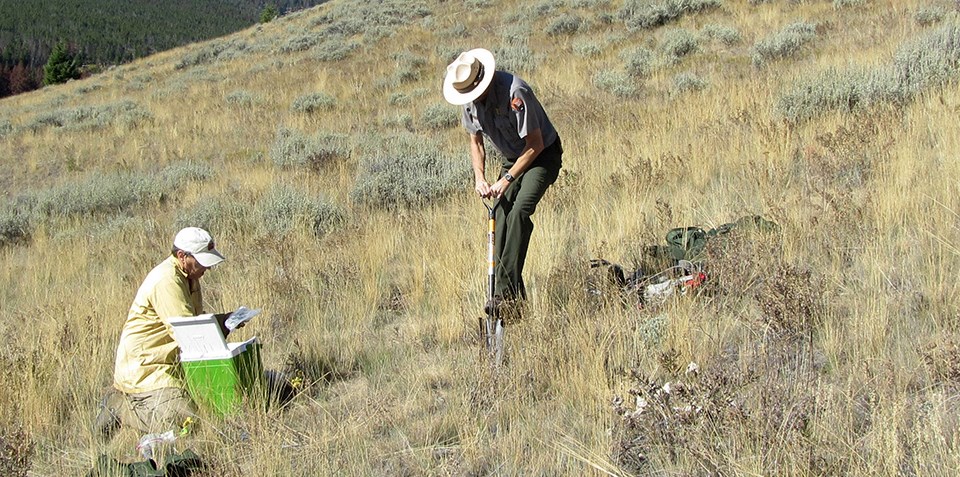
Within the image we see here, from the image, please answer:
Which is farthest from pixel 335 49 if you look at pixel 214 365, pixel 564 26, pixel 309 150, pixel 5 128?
pixel 214 365

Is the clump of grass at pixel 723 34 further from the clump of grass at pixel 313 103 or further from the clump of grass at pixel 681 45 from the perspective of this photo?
the clump of grass at pixel 313 103

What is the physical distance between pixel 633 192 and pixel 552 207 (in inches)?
29.6

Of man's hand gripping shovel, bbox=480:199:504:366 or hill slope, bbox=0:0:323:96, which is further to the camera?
hill slope, bbox=0:0:323:96

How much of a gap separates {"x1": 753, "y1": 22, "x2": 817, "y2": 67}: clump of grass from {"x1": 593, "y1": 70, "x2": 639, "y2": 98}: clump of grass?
1.89m

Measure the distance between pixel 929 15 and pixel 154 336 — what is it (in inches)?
453

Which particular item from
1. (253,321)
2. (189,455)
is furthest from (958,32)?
(189,455)

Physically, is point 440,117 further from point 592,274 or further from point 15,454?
point 15,454

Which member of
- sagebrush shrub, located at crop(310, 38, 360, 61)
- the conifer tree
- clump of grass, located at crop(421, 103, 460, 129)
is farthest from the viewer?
the conifer tree

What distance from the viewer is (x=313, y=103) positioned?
1562cm

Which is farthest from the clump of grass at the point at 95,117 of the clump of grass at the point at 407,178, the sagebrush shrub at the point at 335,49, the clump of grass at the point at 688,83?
the clump of grass at the point at 688,83

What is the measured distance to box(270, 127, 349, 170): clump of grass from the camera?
11.1 meters

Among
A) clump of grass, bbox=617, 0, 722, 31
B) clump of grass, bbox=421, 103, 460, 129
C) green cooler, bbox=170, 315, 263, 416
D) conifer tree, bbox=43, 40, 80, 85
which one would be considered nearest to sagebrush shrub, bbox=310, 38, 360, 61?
clump of grass, bbox=617, 0, 722, 31

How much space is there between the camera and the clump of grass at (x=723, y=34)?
13203 mm

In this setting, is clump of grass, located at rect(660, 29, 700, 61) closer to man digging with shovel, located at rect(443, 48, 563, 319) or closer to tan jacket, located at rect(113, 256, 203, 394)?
man digging with shovel, located at rect(443, 48, 563, 319)
